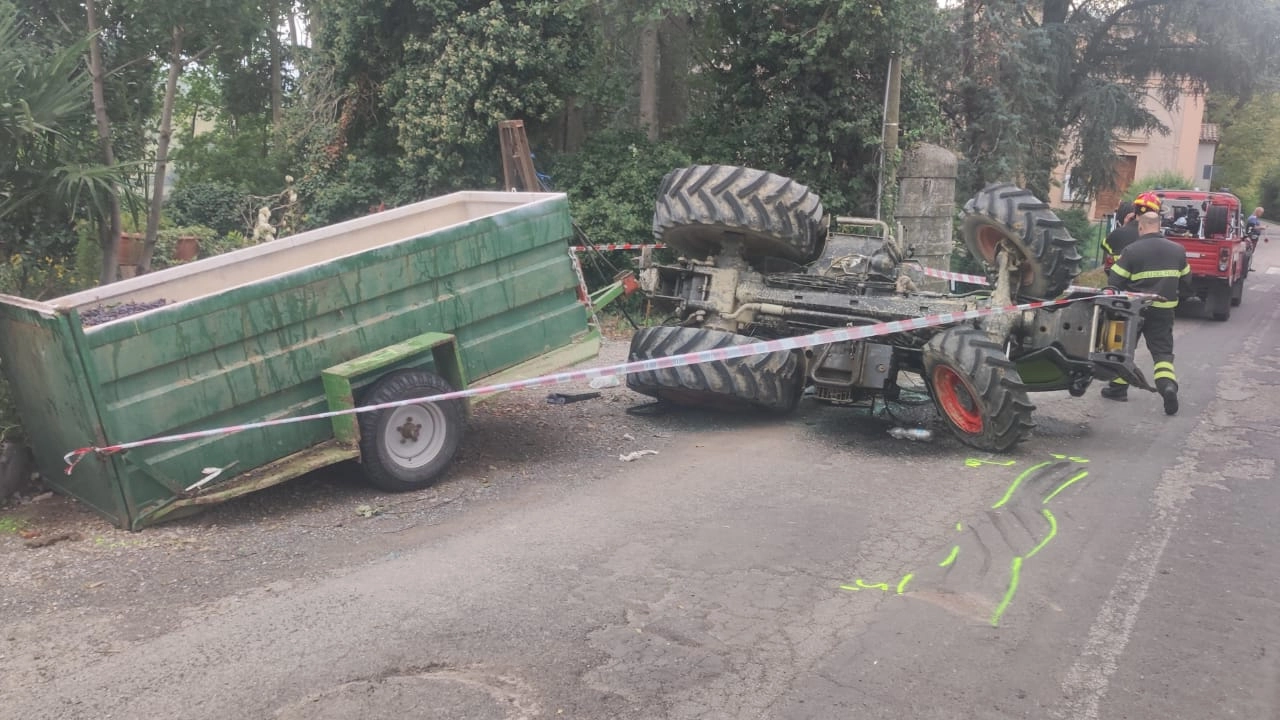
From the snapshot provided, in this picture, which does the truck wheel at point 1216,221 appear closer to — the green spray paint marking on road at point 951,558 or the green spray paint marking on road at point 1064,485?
the green spray paint marking on road at point 1064,485

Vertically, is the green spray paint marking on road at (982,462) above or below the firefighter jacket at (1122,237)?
below

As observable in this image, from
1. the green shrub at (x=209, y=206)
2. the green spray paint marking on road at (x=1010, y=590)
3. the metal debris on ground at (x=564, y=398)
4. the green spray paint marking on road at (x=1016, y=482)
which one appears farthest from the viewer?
the green shrub at (x=209, y=206)

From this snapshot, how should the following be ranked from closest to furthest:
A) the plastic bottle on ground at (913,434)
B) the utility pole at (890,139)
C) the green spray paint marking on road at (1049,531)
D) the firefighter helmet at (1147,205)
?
the green spray paint marking on road at (1049,531)
the plastic bottle on ground at (913,434)
the firefighter helmet at (1147,205)
the utility pole at (890,139)

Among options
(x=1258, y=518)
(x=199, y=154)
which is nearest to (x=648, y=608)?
(x=1258, y=518)

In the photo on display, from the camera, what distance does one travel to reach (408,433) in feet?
21.0

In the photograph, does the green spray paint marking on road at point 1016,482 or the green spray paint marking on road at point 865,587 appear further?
the green spray paint marking on road at point 1016,482

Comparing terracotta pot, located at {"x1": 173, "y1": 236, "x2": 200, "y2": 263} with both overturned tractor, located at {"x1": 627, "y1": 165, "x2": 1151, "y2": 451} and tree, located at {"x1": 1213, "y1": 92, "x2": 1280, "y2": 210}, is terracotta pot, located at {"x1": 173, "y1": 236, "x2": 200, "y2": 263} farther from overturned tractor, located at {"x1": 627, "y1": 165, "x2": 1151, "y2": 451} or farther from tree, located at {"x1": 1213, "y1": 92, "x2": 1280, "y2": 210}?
tree, located at {"x1": 1213, "y1": 92, "x2": 1280, "y2": 210}

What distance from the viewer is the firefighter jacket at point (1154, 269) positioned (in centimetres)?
845

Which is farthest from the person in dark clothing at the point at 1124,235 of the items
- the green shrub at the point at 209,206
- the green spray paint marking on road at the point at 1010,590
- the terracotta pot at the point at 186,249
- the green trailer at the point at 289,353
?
the green shrub at the point at 209,206

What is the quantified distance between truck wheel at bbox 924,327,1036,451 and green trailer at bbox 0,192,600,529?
2.54 meters

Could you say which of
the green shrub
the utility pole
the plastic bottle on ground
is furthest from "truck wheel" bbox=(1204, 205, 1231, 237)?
the green shrub

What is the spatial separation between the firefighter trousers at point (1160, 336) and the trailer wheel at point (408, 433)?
18.6 ft

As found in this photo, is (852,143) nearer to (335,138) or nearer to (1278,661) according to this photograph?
(335,138)

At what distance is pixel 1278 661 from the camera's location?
4215 mm
